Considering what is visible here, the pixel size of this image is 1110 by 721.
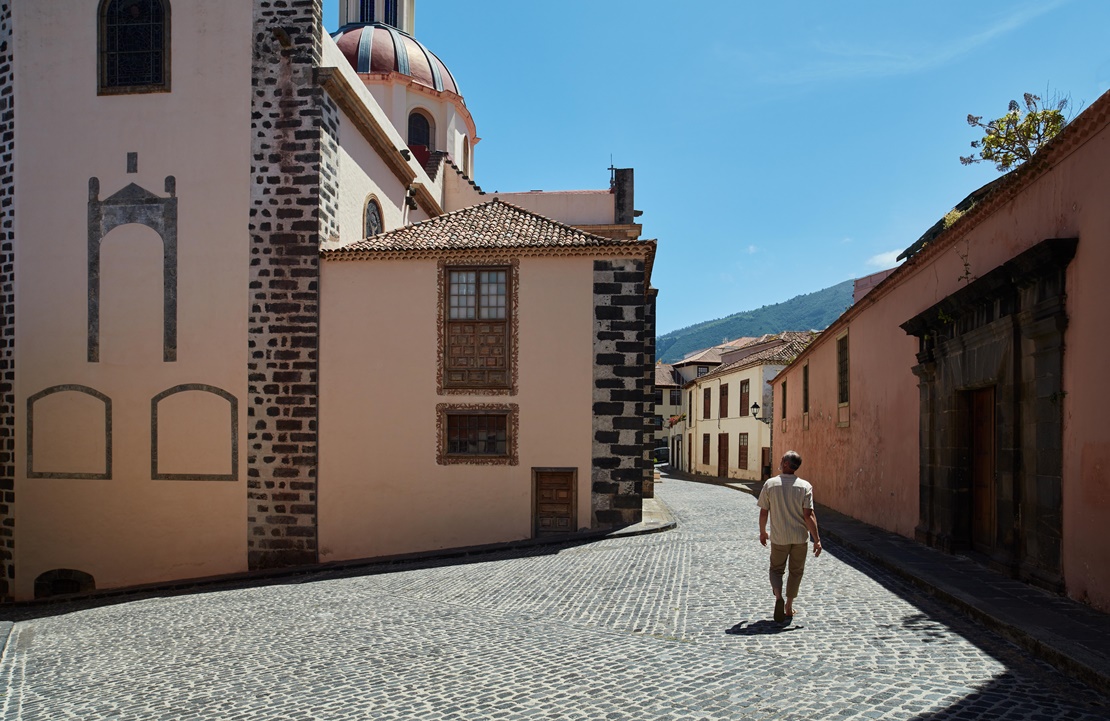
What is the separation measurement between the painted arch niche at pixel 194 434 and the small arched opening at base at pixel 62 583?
2.05m

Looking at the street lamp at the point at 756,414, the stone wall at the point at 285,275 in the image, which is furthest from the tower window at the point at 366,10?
the street lamp at the point at 756,414

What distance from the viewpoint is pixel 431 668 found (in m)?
5.77

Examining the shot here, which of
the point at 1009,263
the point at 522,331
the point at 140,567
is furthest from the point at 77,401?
the point at 1009,263

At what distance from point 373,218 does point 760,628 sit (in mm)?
12481

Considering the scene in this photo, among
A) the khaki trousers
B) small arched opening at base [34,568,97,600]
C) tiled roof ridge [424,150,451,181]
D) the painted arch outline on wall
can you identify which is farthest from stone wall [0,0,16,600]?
the khaki trousers

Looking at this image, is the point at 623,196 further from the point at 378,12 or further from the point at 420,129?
the point at 378,12

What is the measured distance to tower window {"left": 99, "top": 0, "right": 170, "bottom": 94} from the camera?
14.2 m

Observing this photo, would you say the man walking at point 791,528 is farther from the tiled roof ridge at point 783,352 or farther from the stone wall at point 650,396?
the tiled roof ridge at point 783,352

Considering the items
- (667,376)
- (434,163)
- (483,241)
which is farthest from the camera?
(667,376)

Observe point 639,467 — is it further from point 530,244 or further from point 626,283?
point 530,244

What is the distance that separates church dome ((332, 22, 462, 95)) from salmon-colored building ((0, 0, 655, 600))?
34.1 ft

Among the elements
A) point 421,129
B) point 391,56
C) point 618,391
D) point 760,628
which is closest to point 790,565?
point 760,628

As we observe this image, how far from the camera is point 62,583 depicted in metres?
14.0

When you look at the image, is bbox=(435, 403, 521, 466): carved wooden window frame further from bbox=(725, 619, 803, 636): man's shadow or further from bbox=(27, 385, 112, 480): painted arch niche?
bbox=(725, 619, 803, 636): man's shadow
